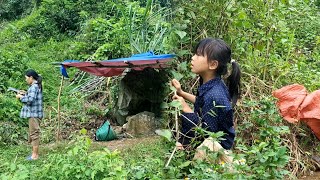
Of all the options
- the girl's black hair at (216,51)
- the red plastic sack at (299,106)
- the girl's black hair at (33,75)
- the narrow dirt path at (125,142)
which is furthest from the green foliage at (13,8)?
the girl's black hair at (216,51)

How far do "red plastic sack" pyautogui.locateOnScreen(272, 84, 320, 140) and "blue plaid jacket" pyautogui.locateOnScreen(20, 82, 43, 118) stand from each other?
2873 mm

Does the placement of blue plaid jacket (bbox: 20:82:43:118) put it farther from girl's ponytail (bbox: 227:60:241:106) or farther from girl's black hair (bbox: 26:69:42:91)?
girl's ponytail (bbox: 227:60:241:106)

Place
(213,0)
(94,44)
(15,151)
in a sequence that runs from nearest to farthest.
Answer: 1. (213,0)
2. (15,151)
3. (94,44)

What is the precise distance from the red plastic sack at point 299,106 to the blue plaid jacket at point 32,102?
2.87 meters

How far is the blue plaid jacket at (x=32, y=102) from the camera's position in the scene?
5297 millimetres

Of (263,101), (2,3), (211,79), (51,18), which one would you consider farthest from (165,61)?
(2,3)

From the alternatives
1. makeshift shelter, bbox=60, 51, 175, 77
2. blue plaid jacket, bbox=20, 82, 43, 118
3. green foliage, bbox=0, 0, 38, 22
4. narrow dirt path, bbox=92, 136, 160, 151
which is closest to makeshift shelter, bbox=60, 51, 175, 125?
makeshift shelter, bbox=60, 51, 175, 77

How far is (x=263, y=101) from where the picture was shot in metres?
4.21

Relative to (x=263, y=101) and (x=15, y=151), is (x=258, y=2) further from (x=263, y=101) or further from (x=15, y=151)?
(x=15, y=151)

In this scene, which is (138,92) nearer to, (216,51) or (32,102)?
(32,102)

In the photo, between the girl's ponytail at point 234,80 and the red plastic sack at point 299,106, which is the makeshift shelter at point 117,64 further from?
the red plastic sack at point 299,106

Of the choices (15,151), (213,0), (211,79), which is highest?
(213,0)

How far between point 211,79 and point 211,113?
1.00ft

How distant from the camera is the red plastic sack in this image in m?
4.75
